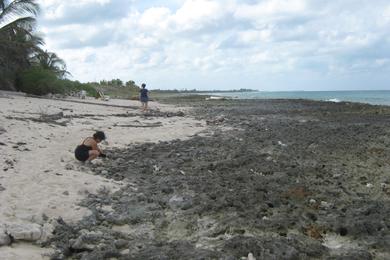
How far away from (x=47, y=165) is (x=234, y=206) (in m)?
4.35

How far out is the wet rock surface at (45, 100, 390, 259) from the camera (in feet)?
19.8

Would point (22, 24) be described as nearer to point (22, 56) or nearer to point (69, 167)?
point (22, 56)

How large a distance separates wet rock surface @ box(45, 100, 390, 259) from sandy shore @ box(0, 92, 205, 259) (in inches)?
14.5

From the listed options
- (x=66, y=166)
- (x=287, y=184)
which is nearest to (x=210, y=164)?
(x=287, y=184)

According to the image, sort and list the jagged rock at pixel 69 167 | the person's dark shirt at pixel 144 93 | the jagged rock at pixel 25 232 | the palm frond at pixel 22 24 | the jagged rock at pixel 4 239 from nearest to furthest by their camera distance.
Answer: the jagged rock at pixel 4 239 → the jagged rock at pixel 25 232 → the jagged rock at pixel 69 167 → the person's dark shirt at pixel 144 93 → the palm frond at pixel 22 24

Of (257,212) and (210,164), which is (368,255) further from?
(210,164)

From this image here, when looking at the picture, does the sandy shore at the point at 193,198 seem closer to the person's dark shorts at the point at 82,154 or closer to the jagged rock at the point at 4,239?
the jagged rock at the point at 4,239

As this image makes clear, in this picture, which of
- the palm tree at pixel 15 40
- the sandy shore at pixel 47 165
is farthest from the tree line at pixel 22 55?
the sandy shore at pixel 47 165

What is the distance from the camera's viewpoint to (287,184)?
9414mm

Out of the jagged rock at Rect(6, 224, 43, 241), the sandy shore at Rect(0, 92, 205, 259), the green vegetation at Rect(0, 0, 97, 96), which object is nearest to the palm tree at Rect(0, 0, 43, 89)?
the green vegetation at Rect(0, 0, 97, 96)

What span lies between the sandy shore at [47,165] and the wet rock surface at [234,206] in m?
0.37

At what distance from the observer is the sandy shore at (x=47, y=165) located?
7.05 m

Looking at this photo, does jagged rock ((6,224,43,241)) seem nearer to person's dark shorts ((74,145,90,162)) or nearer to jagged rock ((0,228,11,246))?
jagged rock ((0,228,11,246))

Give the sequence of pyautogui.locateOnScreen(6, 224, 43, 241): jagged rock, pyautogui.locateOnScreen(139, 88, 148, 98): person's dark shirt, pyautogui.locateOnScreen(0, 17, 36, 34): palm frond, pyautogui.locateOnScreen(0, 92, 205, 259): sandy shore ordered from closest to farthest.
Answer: pyautogui.locateOnScreen(6, 224, 43, 241): jagged rock, pyautogui.locateOnScreen(0, 92, 205, 259): sandy shore, pyautogui.locateOnScreen(139, 88, 148, 98): person's dark shirt, pyautogui.locateOnScreen(0, 17, 36, 34): palm frond
